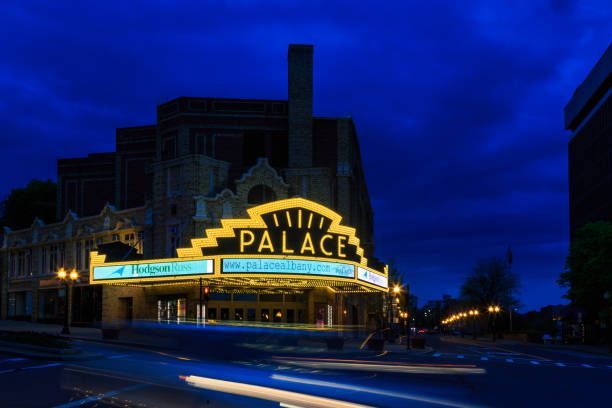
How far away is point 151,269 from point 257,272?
7579 mm

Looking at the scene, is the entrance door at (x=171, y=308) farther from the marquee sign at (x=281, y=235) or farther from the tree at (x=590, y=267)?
the tree at (x=590, y=267)

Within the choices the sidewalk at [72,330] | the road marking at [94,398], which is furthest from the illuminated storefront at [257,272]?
the road marking at [94,398]

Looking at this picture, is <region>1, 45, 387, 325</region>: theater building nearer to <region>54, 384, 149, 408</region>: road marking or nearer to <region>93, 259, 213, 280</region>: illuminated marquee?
<region>93, 259, 213, 280</region>: illuminated marquee

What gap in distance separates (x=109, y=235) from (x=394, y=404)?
45.4m

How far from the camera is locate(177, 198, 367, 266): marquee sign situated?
44.8m

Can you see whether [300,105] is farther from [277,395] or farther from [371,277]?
[277,395]

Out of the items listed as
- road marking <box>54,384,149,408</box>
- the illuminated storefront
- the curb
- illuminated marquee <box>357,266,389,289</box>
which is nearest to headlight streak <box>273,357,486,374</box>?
the curb

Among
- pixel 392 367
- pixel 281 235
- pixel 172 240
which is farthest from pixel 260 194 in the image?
pixel 392 367

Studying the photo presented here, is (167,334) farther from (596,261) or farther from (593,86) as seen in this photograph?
(593,86)

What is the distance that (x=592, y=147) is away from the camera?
110 metres

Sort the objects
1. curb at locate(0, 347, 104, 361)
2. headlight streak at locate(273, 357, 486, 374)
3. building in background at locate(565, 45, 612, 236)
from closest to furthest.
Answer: headlight streak at locate(273, 357, 486, 374) < curb at locate(0, 347, 104, 361) < building in background at locate(565, 45, 612, 236)

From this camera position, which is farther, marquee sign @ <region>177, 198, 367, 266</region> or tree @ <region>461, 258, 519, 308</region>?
tree @ <region>461, 258, 519, 308</region>

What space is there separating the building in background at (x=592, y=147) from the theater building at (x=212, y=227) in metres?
42.0

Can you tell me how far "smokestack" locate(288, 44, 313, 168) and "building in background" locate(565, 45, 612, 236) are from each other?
5201 cm
